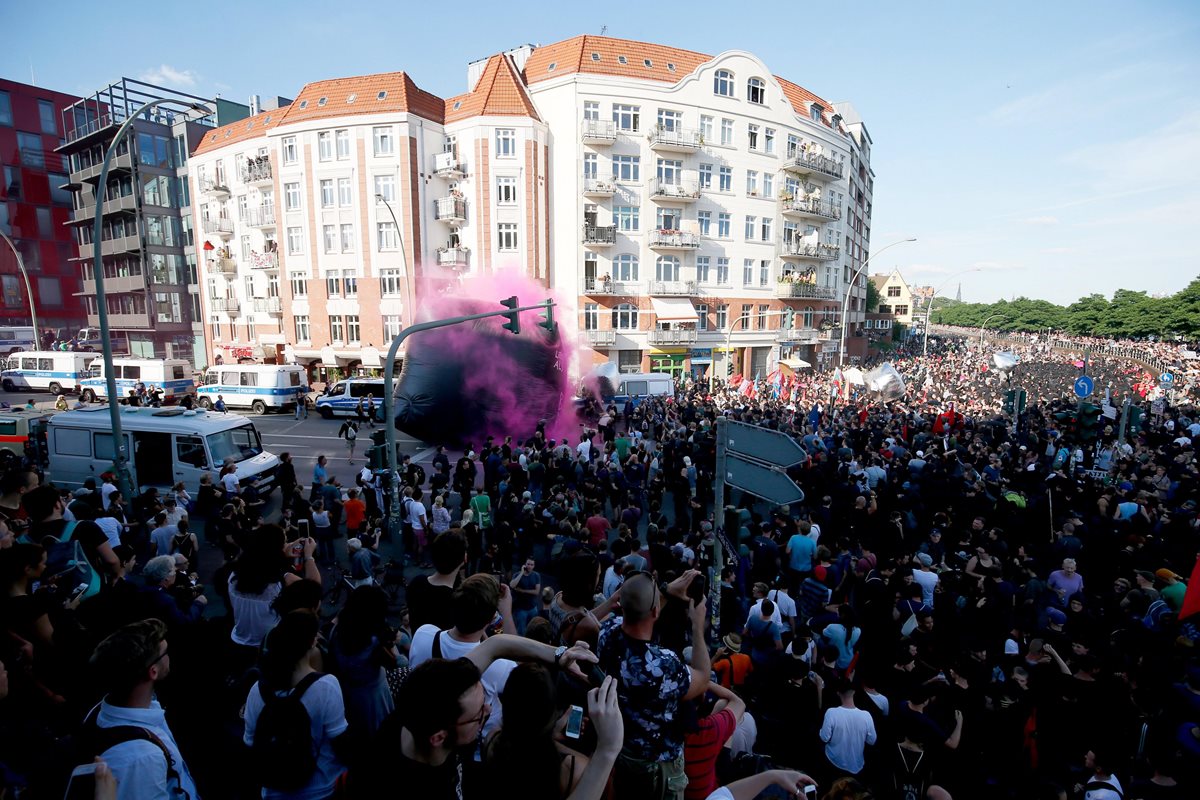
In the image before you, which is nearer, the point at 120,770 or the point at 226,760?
the point at 120,770

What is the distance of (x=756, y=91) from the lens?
35.8 meters

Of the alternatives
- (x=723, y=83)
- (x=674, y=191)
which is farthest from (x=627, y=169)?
(x=723, y=83)

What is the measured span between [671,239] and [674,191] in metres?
2.67

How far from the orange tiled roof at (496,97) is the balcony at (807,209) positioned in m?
16.5

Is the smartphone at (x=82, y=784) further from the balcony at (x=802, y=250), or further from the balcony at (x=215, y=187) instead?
the balcony at (x=215, y=187)

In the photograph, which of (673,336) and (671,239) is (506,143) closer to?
(671,239)

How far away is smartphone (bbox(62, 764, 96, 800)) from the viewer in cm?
213

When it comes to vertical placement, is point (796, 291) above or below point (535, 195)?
below

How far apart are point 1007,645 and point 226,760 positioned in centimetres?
667

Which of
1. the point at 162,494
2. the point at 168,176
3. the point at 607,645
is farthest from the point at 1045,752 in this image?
the point at 168,176

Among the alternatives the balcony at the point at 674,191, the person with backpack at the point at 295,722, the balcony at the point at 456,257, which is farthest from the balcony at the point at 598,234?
the person with backpack at the point at 295,722

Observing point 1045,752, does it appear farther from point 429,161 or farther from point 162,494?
point 429,161

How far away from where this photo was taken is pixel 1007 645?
5.83 meters

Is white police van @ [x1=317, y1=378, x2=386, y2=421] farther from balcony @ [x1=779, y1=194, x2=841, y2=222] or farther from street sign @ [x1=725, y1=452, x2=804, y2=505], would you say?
balcony @ [x1=779, y1=194, x2=841, y2=222]
